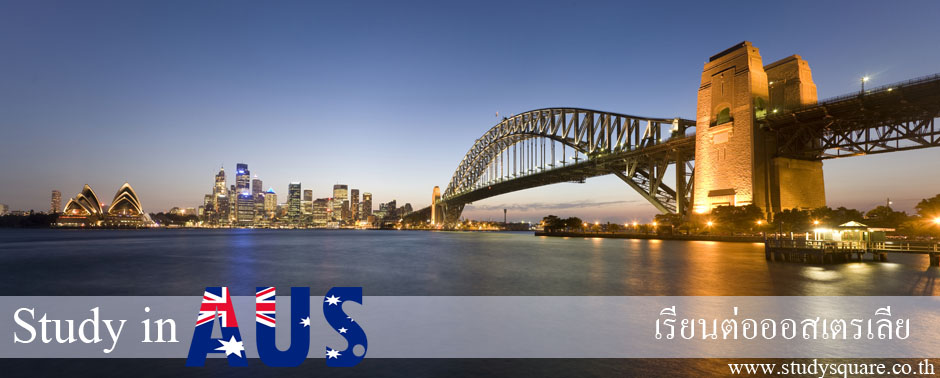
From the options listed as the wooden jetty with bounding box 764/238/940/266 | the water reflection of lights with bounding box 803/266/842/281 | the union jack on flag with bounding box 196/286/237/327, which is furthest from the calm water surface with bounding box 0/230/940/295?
the union jack on flag with bounding box 196/286/237/327

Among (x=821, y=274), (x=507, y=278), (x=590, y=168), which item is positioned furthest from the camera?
(x=590, y=168)

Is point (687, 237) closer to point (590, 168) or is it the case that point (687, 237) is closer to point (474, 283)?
point (590, 168)

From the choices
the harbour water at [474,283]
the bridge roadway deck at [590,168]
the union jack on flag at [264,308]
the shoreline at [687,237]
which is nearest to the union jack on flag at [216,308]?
the union jack on flag at [264,308]

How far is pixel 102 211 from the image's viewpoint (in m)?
149

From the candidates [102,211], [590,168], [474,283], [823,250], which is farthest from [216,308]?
[102,211]

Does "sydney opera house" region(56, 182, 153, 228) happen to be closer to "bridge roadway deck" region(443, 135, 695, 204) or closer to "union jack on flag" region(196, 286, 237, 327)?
"bridge roadway deck" region(443, 135, 695, 204)

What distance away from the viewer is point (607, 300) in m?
14.7

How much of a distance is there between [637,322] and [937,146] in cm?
3488

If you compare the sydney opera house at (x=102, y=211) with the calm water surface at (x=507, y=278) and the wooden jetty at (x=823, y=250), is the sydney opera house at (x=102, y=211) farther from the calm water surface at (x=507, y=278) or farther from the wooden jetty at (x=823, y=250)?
the wooden jetty at (x=823, y=250)

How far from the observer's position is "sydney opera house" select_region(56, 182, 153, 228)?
135 meters

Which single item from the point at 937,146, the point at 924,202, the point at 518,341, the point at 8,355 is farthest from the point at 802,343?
the point at 924,202

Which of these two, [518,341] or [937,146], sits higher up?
[937,146]

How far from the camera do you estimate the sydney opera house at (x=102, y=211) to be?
135m

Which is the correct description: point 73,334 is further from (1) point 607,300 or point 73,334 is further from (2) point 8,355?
(1) point 607,300
